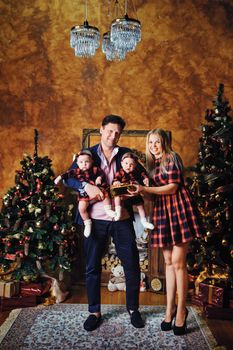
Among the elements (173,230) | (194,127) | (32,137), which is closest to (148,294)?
(173,230)

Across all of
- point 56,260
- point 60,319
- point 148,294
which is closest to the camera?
point 60,319

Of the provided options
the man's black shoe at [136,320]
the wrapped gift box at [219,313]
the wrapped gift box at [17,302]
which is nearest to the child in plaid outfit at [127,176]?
the man's black shoe at [136,320]

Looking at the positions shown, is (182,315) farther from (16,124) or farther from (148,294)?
(16,124)

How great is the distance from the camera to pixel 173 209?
9.93 ft

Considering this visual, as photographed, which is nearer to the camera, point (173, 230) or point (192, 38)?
point (173, 230)

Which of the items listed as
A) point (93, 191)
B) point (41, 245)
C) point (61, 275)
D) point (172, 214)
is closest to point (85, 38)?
point (93, 191)

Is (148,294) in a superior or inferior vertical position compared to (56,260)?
inferior

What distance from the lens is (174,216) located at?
3.01 metres

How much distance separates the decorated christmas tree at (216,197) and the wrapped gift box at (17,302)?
1.64 m

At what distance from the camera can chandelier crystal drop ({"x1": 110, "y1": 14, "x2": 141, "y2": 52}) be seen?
3.19 m

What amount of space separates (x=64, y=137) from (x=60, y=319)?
2140mm

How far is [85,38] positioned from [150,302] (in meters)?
2.74

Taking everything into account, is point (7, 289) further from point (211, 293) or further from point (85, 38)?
point (85, 38)

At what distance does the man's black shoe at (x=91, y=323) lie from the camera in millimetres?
3227
